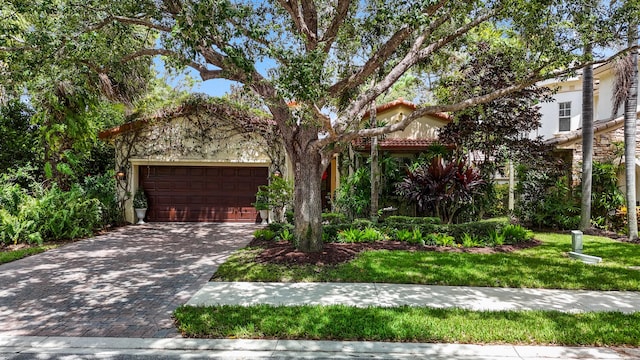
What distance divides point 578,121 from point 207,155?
56.4ft

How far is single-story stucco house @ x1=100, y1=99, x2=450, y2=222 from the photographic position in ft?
42.1

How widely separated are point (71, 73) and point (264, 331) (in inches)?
322

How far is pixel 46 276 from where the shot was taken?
6352mm

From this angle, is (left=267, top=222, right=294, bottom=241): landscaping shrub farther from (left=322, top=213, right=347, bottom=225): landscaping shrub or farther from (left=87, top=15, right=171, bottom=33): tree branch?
(left=87, top=15, right=171, bottom=33): tree branch

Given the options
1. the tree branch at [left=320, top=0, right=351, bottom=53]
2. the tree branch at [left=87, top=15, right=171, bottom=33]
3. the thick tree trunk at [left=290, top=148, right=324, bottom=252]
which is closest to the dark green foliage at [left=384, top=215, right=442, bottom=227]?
the thick tree trunk at [left=290, top=148, right=324, bottom=252]

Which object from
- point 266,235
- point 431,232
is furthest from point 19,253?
point 431,232

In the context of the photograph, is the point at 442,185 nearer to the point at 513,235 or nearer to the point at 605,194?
the point at 513,235

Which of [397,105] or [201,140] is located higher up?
[397,105]

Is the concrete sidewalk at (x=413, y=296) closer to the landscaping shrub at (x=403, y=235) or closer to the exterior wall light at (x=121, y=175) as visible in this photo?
the landscaping shrub at (x=403, y=235)

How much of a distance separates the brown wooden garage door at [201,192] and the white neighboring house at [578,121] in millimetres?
10171

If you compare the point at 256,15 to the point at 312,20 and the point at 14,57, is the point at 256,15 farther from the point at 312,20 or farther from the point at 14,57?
the point at 14,57

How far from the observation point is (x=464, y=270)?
258 inches

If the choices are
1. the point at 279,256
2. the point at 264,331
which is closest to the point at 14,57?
the point at 279,256

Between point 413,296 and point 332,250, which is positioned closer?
point 413,296
